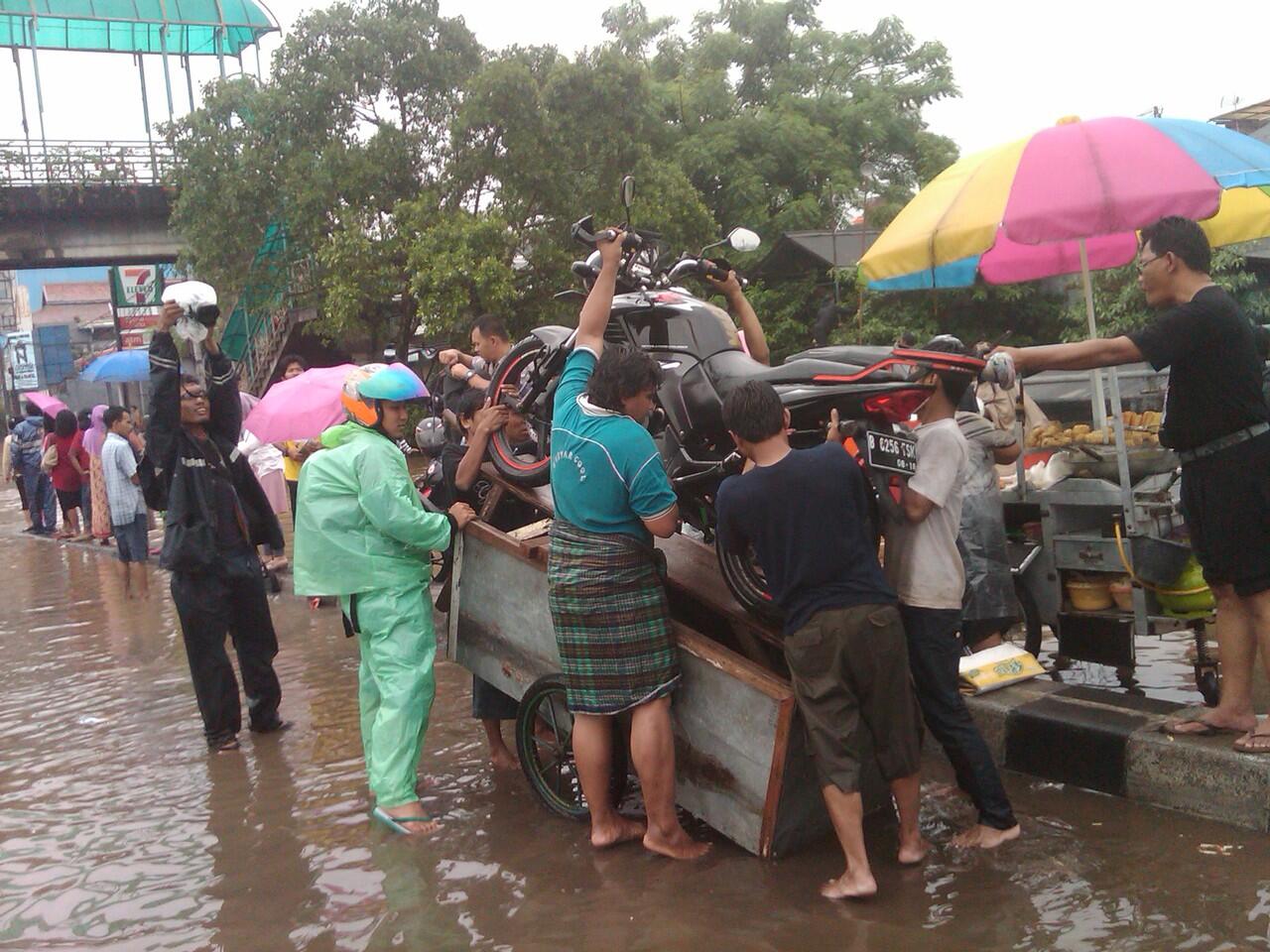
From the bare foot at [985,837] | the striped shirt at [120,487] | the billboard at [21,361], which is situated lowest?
the bare foot at [985,837]

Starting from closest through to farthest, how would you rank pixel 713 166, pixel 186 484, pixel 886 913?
1. pixel 886 913
2. pixel 186 484
3. pixel 713 166

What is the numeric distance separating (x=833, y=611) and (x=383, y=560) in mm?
2114

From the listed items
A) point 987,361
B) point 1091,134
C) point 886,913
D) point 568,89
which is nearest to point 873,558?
point 987,361

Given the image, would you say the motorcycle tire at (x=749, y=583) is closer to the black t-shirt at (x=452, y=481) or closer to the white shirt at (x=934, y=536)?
the white shirt at (x=934, y=536)

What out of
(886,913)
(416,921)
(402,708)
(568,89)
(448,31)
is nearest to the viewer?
(886,913)

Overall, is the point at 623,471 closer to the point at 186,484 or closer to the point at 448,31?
the point at 186,484

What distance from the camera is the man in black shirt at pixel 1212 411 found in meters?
4.14

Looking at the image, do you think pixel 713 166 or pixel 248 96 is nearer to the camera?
pixel 248 96

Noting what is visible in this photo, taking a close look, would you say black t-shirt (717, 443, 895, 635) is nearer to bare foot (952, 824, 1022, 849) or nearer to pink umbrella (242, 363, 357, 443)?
bare foot (952, 824, 1022, 849)

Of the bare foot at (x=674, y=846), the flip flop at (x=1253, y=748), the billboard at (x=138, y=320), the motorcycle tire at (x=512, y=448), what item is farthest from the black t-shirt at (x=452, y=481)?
the billboard at (x=138, y=320)

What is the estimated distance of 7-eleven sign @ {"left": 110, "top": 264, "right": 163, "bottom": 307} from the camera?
Answer: 45562 mm

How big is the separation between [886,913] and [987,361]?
6.12 ft

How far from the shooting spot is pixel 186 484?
20.4ft

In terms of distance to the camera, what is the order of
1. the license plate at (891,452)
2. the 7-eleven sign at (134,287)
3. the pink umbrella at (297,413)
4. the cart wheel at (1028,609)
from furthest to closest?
the 7-eleven sign at (134,287)
the pink umbrella at (297,413)
the cart wheel at (1028,609)
the license plate at (891,452)
